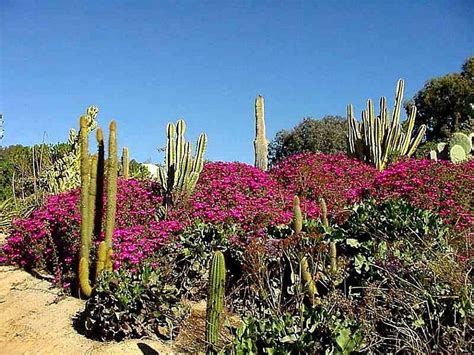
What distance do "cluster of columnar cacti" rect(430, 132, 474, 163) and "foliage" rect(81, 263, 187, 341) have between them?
8674 millimetres

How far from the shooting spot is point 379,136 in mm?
12352

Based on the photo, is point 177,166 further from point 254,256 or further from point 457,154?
point 457,154

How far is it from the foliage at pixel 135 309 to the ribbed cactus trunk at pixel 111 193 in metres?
0.99

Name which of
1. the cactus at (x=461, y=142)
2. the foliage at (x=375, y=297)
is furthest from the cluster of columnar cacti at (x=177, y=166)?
the cactus at (x=461, y=142)

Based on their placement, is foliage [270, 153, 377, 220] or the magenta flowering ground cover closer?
the magenta flowering ground cover

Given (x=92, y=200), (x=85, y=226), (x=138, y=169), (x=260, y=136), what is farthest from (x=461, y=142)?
(x=85, y=226)

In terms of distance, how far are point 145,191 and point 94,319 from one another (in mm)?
3507

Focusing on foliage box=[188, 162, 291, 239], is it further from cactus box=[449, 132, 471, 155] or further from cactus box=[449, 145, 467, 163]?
cactus box=[449, 132, 471, 155]

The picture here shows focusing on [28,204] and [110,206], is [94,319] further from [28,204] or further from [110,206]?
[28,204]

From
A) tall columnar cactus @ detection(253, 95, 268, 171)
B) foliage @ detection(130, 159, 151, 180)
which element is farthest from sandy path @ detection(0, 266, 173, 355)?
tall columnar cactus @ detection(253, 95, 268, 171)

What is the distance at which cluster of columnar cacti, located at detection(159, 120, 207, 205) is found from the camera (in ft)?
26.5

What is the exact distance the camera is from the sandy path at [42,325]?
504cm

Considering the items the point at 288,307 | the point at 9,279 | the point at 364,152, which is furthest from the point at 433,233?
the point at 364,152

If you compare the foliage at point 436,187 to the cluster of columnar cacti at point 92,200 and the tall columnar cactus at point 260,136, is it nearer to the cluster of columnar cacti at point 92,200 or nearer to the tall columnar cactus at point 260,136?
the cluster of columnar cacti at point 92,200
